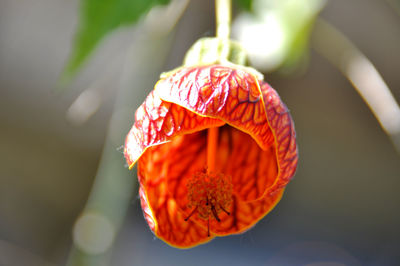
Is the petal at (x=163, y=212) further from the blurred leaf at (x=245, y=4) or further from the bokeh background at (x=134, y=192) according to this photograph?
the bokeh background at (x=134, y=192)

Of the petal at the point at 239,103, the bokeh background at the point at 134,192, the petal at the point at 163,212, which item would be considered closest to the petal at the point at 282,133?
the petal at the point at 239,103

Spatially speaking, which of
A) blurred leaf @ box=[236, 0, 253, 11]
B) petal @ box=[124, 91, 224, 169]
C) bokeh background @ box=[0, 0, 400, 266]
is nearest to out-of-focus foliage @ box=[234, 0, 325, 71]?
blurred leaf @ box=[236, 0, 253, 11]

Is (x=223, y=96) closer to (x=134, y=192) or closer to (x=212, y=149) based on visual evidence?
(x=212, y=149)

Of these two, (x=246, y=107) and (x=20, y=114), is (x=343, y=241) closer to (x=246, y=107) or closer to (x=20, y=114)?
(x=20, y=114)

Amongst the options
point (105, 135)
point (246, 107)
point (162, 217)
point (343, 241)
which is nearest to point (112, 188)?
point (162, 217)

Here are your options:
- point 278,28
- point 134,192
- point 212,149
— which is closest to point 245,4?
point 278,28
